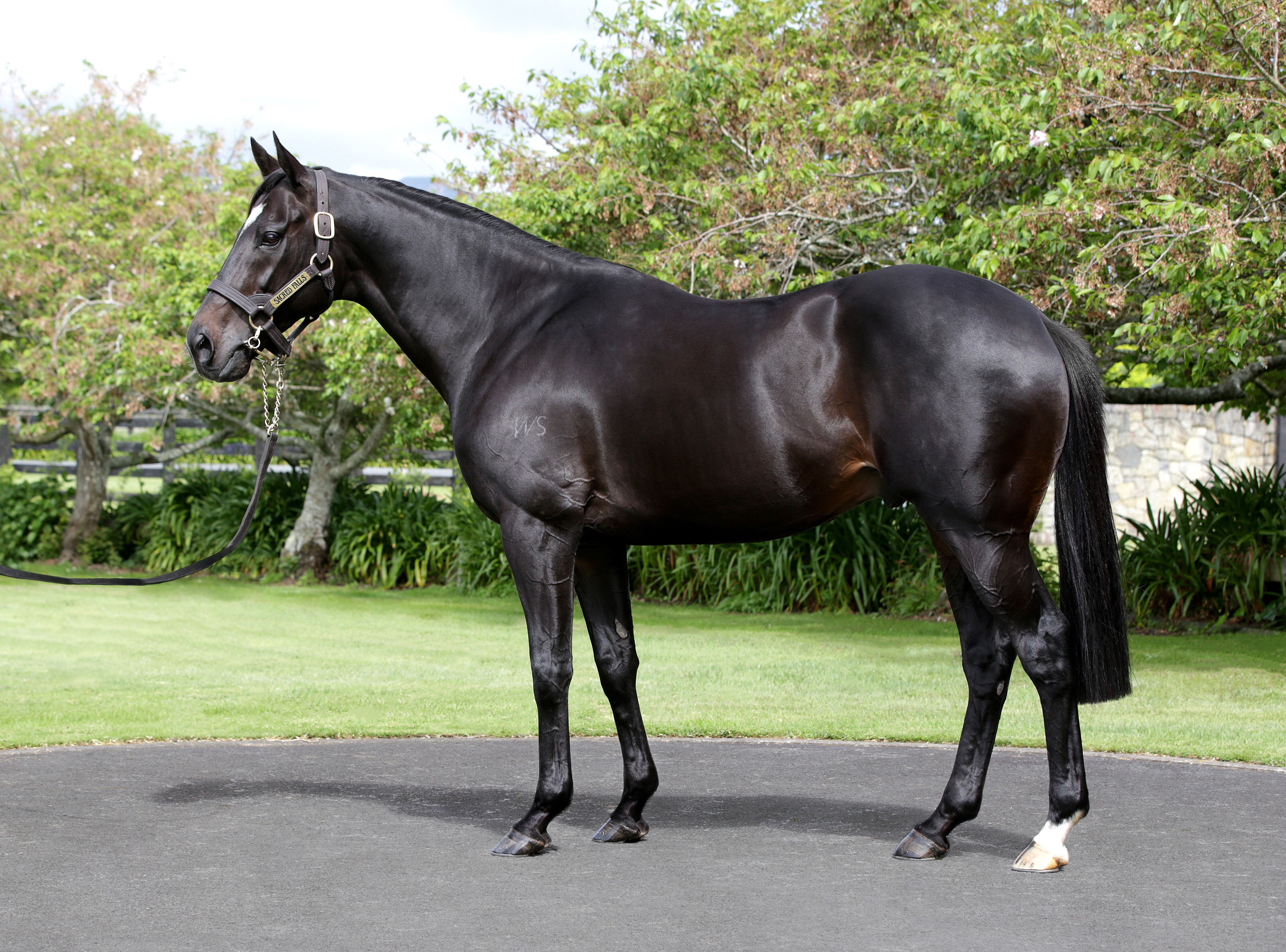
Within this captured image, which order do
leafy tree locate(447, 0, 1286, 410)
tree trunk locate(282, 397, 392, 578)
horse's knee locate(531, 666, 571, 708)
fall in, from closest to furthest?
horse's knee locate(531, 666, 571, 708)
leafy tree locate(447, 0, 1286, 410)
tree trunk locate(282, 397, 392, 578)

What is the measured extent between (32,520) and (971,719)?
14531 millimetres

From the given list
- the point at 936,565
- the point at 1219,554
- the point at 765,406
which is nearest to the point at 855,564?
the point at 936,565

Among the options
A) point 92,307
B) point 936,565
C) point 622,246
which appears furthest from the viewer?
point 92,307

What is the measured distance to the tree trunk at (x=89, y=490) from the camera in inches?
622

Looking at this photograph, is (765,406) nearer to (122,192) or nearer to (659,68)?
(659,68)

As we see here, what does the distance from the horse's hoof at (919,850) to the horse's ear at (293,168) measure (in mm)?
2961

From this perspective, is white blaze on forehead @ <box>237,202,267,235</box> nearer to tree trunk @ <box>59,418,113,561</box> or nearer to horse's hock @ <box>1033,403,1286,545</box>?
tree trunk @ <box>59,418,113,561</box>

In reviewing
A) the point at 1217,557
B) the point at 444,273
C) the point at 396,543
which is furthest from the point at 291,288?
the point at 396,543

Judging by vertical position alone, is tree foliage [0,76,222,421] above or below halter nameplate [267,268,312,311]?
above

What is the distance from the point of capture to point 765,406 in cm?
409

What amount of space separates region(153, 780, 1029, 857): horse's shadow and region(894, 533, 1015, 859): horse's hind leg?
0.49 ft

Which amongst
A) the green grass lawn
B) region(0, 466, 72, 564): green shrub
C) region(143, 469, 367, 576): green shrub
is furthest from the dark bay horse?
region(0, 466, 72, 564): green shrub

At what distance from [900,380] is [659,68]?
669 centimetres

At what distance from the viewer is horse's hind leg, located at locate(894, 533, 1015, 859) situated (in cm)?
423
